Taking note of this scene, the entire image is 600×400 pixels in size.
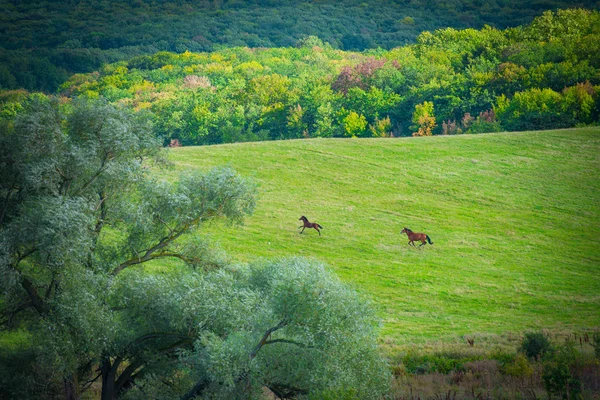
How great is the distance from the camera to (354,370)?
18812mm

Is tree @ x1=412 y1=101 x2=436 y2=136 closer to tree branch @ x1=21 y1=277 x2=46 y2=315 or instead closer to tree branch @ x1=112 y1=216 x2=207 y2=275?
tree branch @ x1=112 y1=216 x2=207 y2=275

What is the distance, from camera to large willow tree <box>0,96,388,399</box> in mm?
18641

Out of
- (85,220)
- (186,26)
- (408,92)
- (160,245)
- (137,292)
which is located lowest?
(408,92)

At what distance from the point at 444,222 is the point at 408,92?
49.6 m

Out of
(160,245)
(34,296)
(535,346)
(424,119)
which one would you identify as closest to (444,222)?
(535,346)

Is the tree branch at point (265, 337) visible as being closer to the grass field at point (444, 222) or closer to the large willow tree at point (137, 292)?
the large willow tree at point (137, 292)

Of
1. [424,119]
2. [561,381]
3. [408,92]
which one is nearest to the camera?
[561,381]

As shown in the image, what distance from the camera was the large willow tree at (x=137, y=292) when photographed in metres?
18.6

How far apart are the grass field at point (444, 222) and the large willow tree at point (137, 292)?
31.3ft

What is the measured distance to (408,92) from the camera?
88938 millimetres

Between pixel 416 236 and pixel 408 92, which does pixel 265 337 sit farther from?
pixel 408 92

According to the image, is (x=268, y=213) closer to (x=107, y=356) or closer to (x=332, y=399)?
(x=107, y=356)

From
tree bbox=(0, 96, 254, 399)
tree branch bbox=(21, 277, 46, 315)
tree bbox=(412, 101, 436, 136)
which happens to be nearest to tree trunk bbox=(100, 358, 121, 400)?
tree bbox=(0, 96, 254, 399)

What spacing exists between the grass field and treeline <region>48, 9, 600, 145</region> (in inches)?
675
